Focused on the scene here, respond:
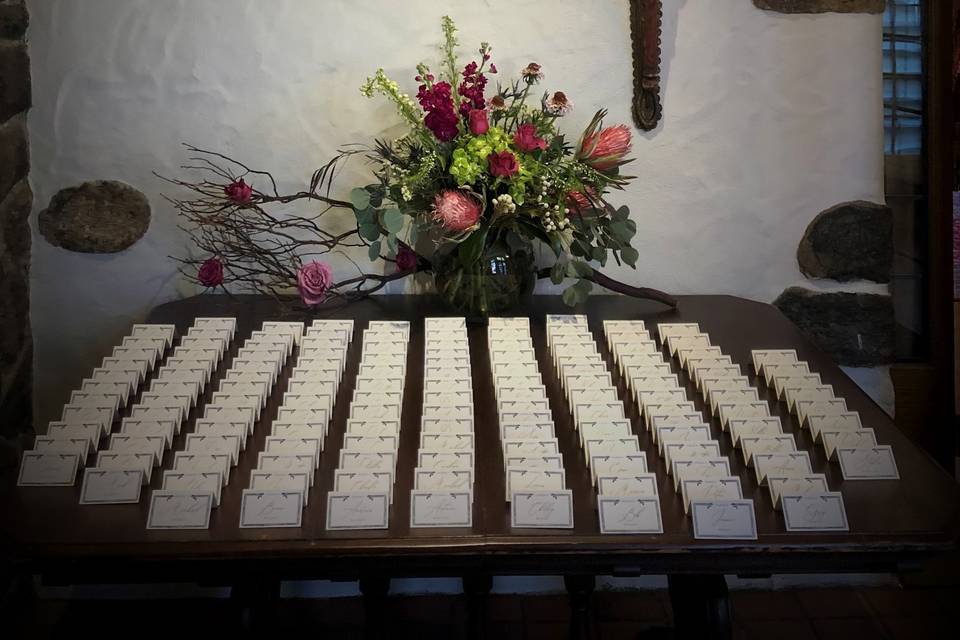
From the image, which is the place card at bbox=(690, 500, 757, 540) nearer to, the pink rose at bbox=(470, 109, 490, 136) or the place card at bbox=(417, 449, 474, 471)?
the place card at bbox=(417, 449, 474, 471)

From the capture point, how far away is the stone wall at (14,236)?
80.6 inches

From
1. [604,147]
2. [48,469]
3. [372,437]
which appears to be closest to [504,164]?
[604,147]

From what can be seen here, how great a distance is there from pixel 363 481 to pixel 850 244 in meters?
1.57

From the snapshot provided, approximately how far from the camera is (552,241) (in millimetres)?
1823

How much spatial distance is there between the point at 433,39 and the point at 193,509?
1.36m

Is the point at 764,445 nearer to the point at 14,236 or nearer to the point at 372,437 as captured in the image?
the point at 372,437

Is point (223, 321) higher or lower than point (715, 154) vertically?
lower

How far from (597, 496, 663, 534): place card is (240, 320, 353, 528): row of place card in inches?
16.2

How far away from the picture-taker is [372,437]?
1374 millimetres

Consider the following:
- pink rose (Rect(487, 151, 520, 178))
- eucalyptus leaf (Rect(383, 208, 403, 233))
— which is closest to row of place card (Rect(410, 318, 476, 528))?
eucalyptus leaf (Rect(383, 208, 403, 233))

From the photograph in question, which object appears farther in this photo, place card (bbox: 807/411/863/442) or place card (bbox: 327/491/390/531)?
place card (bbox: 807/411/863/442)

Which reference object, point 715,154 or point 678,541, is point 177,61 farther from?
point 678,541

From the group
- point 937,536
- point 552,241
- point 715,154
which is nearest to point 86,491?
point 552,241

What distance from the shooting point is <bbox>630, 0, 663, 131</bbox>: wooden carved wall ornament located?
6.91ft
